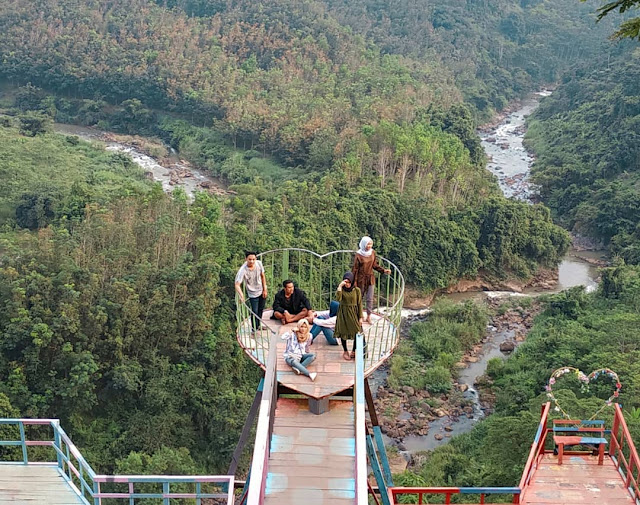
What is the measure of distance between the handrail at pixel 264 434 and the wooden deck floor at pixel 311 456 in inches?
6.6

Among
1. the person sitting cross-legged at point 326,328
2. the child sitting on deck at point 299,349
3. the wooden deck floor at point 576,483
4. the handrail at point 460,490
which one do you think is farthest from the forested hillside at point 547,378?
the child sitting on deck at point 299,349

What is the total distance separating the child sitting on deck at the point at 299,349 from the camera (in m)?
10.2

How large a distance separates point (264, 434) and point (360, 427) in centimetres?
110

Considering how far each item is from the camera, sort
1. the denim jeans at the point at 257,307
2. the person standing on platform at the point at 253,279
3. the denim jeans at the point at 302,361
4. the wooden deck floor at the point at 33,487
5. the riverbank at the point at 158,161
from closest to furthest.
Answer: the wooden deck floor at the point at 33,487 → the denim jeans at the point at 302,361 → the person standing on platform at the point at 253,279 → the denim jeans at the point at 257,307 → the riverbank at the point at 158,161

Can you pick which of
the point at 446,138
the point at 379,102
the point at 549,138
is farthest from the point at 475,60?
the point at 446,138

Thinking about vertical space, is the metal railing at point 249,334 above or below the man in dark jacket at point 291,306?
below

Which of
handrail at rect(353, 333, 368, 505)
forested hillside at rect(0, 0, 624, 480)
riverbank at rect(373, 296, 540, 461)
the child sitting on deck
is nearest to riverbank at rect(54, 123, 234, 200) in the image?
Result: forested hillside at rect(0, 0, 624, 480)

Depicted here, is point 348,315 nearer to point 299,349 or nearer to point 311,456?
point 299,349

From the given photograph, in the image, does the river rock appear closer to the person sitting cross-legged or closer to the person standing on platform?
the person standing on platform

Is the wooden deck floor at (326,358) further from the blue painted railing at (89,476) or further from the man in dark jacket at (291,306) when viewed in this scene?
the blue painted railing at (89,476)

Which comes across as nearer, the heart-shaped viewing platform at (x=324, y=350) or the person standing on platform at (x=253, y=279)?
the heart-shaped viewing platform at (x=324, y=350)

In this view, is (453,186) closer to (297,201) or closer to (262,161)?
Result: (297,201)

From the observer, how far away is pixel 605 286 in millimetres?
33125

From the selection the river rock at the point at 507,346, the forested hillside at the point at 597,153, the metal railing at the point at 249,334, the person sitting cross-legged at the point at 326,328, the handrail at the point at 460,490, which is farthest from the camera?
the forested hillside at the point at 597,153
